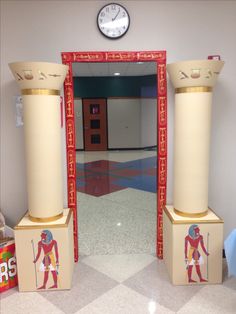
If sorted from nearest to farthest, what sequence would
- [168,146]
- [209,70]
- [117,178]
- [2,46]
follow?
1. [209,70]
2. [2,46]
3. [168,146]
4. [117,178]

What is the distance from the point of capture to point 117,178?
7262 mm

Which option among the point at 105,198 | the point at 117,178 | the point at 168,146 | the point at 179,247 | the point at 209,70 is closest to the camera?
the point at 209,70

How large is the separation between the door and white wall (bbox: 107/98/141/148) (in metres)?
0.21

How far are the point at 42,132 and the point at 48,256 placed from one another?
3.72 ft

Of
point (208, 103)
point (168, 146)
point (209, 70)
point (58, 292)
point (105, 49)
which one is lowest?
point (58, 292)

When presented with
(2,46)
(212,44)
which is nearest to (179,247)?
(212,44)

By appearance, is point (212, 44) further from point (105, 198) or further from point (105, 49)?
point (105, 198)

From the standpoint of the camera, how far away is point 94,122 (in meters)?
11.4

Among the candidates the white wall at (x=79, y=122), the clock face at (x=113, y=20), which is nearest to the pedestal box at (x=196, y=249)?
the clock face at (x=113, y=20)

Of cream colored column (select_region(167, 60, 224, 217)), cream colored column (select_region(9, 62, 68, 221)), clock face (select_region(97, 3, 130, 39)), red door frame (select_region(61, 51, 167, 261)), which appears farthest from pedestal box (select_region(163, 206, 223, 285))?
clock face (select_region(97, 3, 130, 39))

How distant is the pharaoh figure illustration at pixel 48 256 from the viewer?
265 cm

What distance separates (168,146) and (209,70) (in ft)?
2.94

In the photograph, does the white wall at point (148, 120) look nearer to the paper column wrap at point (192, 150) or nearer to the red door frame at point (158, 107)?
the red door frame at point (158, 107)

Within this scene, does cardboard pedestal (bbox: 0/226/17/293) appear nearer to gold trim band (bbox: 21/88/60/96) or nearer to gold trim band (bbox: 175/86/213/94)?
gold trim band (bbox: 21/88/60/96)
